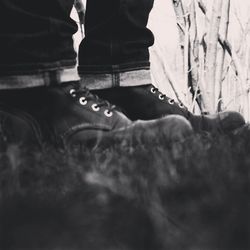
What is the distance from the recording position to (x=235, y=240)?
1.92 feet

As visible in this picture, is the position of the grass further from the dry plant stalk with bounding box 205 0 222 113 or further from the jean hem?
the dry plant stalk with bounding box 205 0 222 113

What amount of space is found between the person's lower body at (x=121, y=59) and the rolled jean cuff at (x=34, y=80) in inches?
8.3

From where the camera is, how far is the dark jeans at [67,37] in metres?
0.93

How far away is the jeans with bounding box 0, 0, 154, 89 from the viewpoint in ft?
3.06

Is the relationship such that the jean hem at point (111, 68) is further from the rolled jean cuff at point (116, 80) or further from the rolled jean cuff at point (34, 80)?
the rolled jean cuff at point (34, 80)

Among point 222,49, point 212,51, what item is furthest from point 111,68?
point 222,49

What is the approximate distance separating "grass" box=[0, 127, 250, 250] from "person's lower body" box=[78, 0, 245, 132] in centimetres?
41

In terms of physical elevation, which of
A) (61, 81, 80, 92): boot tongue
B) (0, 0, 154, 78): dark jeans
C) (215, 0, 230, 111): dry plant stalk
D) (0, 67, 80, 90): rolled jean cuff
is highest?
(0, 0, 154, 78): dark jeans

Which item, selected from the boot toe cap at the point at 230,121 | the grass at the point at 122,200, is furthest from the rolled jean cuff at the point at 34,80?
the boot toe cap at the point at 230,121

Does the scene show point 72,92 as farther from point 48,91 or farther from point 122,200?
point 122,200

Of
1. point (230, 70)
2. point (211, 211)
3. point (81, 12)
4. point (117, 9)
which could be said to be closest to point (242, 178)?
point (211, 211)

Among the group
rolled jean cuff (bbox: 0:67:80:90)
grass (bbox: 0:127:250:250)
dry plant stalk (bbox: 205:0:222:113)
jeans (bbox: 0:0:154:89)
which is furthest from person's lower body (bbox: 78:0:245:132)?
dry plant stalk (bbox: 205:0:222:113)

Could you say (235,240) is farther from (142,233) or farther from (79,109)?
(79,109)

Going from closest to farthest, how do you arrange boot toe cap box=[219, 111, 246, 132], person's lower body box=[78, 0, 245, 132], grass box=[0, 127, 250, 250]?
grass box=[0, 127, 250, 250] → boot toe cap box=[219, 111, 246, 132] → person's lower body box=[78, 0, 245, 132]
